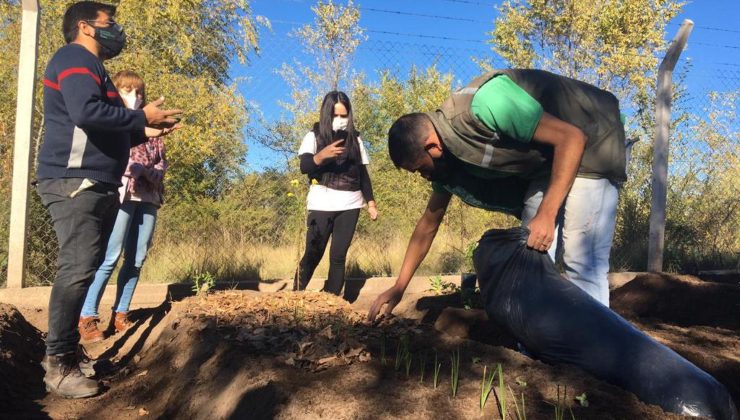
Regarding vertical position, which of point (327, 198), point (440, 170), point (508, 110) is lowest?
point (327, 198)

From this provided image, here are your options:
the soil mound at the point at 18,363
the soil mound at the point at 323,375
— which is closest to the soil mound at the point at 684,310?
the soil mound at the point at 323,375

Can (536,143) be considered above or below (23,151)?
above

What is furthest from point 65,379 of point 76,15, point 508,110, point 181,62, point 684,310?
point 181,62

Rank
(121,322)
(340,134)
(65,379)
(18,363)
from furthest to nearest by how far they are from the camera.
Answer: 1. (340,134)
2. (121,322)
3. (18,363)
4. (65,379)

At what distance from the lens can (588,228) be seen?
8.67 feet

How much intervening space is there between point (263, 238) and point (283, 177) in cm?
255

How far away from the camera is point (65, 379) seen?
255 cm

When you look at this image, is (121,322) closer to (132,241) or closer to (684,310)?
(132,241)

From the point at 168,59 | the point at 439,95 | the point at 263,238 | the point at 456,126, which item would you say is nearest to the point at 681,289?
the point at 456,126

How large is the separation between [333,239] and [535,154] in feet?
7.16

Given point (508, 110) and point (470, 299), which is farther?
point (470, 299)

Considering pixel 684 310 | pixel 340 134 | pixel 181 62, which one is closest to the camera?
pixel 684 310

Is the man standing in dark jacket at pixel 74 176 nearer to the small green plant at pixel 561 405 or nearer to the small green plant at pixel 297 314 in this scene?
the small green plant at pixel 297 314

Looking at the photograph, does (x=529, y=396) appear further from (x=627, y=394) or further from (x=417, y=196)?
(x=417, y=196)
